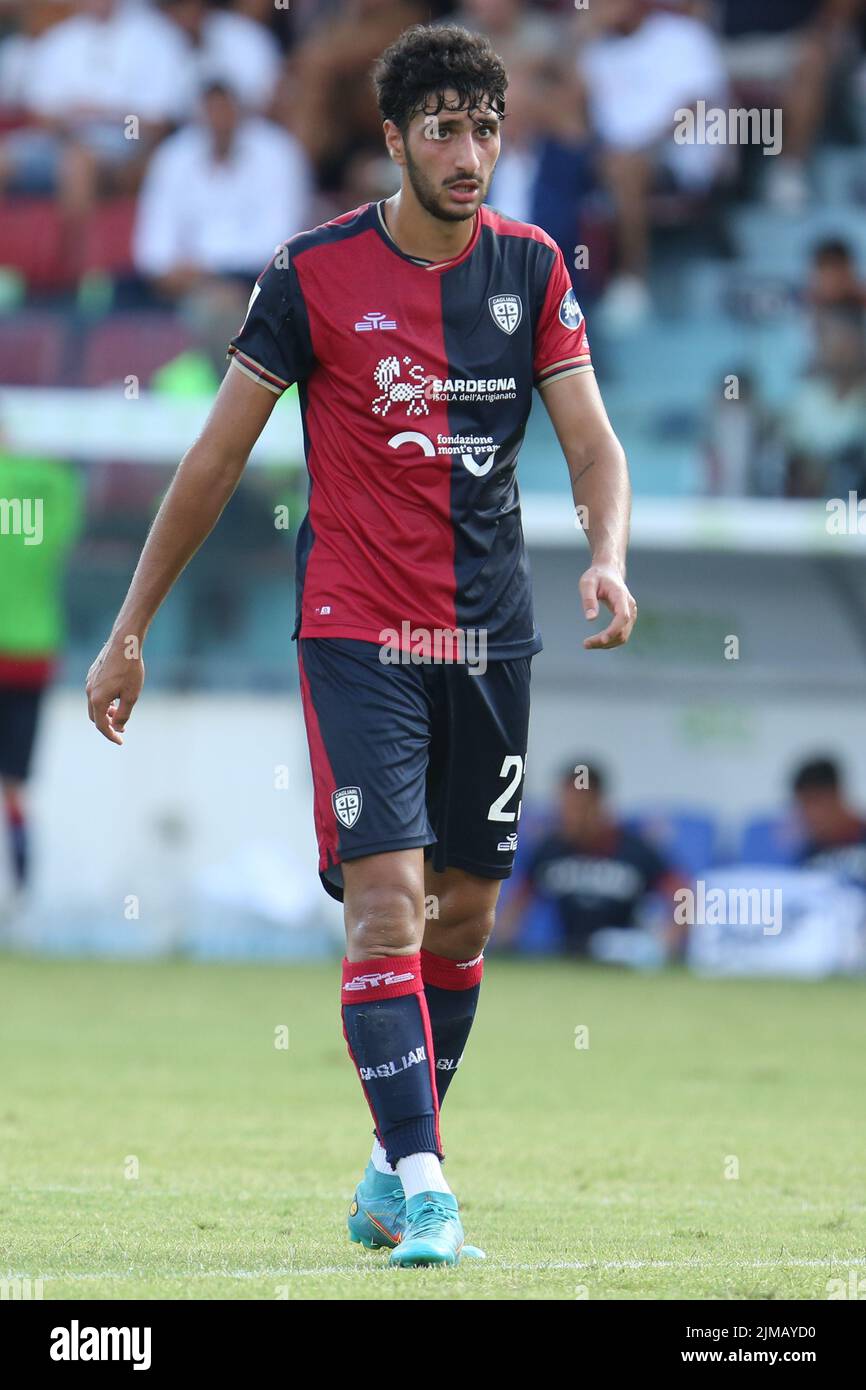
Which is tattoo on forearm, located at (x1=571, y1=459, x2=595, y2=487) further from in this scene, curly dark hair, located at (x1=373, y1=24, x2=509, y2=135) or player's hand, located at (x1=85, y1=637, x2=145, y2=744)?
player's hand, located at (x1=85, y1=637, x2=145, y2=744)

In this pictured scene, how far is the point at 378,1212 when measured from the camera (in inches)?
189

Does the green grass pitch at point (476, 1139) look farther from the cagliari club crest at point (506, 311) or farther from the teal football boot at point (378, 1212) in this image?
the cagliari club crest at point (506, 311)

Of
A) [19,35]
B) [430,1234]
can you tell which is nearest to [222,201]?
[19,35]

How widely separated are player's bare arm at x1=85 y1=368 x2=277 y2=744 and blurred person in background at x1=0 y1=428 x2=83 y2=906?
858 centimetres

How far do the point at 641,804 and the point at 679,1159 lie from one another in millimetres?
7990

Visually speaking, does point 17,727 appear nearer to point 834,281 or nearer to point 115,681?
point 834,281

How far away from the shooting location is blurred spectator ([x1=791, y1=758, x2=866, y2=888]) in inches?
514

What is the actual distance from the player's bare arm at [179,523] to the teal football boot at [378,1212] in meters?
1.08

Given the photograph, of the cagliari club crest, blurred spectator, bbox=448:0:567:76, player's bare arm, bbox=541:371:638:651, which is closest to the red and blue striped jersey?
the cagliari club crest

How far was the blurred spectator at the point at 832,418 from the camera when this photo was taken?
44.2 feet

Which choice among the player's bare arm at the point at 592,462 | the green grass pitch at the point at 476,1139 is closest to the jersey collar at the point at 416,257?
the player's bare arm at the point at 592,462

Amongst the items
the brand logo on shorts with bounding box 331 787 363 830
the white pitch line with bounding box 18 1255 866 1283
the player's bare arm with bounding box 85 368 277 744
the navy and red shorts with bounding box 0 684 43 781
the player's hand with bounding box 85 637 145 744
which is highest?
the navy and red shorts with bounding box 0 684 43 781
